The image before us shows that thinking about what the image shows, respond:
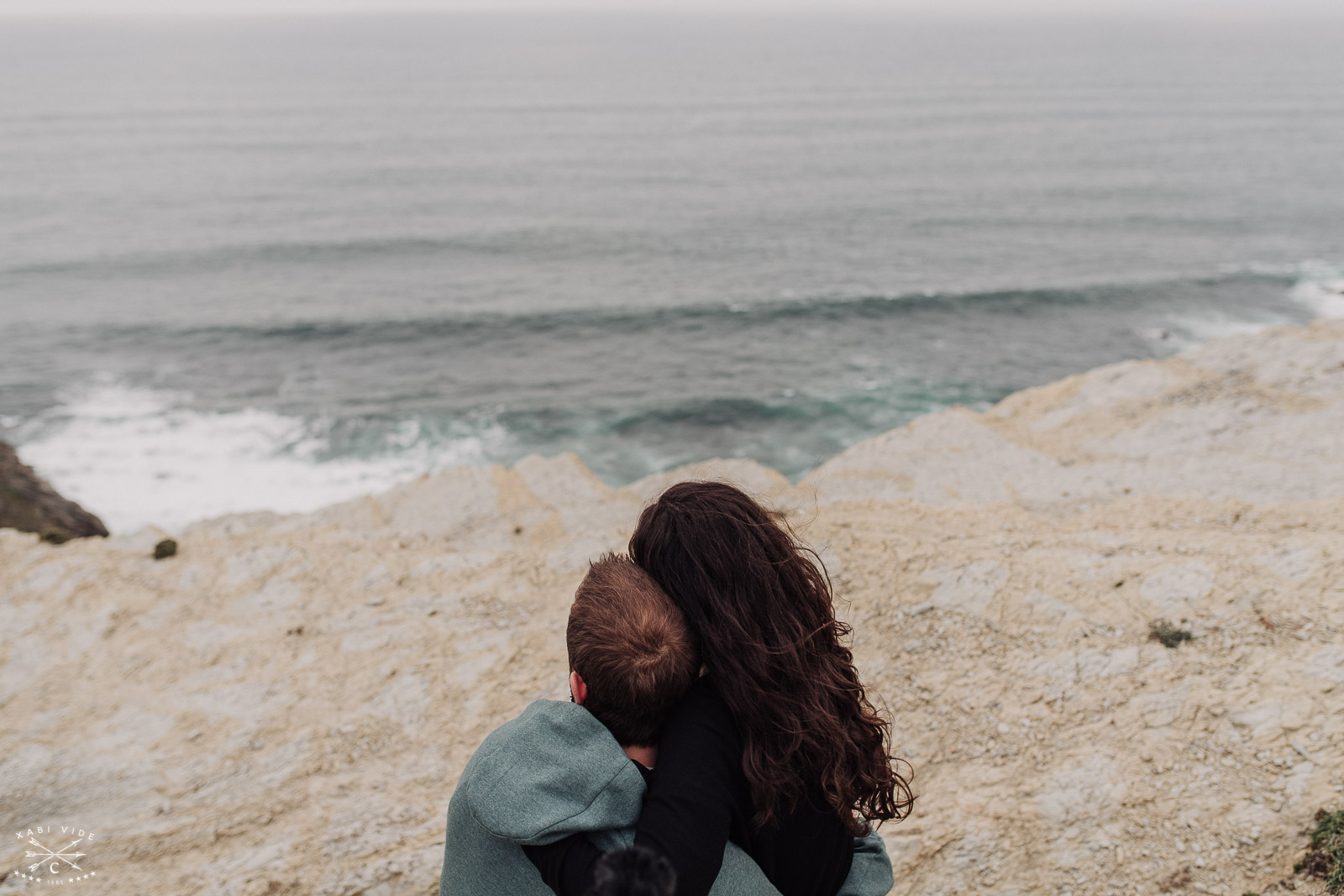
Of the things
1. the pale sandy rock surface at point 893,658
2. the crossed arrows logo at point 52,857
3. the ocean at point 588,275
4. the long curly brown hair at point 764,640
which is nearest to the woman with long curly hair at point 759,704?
the long curly brown hair at point 764,640

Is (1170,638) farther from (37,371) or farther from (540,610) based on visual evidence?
(37,371)

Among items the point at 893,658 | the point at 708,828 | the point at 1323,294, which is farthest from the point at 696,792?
the point at 1323,294

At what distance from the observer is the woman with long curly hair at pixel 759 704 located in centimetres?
235

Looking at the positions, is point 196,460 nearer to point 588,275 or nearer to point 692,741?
point 588,275

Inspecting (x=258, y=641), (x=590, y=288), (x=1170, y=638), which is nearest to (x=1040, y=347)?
(x=590, y=288)

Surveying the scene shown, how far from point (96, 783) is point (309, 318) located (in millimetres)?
27528

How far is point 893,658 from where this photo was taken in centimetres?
800

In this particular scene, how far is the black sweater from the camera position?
6.95 feet

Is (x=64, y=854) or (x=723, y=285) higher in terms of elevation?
(x=723, y=285)

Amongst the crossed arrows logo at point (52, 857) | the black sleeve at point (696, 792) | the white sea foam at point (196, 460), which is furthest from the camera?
the white sea foam at point (196, 460)

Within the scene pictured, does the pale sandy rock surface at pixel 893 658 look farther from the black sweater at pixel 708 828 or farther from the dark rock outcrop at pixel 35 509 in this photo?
the black sweater at pixel 708 828

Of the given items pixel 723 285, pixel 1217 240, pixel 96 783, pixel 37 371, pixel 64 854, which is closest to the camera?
pixel 64 854

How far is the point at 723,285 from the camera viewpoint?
35.2 m

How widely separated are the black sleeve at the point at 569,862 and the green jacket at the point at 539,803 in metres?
0.04
